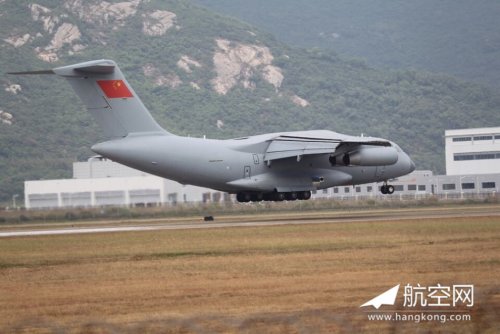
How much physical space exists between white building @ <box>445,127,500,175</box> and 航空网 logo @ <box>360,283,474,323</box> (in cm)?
7420

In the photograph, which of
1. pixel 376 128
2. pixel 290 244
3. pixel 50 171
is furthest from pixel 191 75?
pixel 290 244

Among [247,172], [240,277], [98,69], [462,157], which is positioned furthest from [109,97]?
[462,157]

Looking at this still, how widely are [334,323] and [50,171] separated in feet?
288

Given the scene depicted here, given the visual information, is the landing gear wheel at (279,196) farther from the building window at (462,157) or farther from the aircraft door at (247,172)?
the building window at (462,157)

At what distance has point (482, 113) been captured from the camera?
168500mm

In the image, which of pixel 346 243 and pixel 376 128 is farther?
pixel 376 128

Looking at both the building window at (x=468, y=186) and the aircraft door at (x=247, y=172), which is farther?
the building window at (x=468, y=186)

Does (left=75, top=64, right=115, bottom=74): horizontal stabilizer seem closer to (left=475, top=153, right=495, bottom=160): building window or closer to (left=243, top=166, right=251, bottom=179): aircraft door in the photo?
(left=243, top=166, right=251, bottom=179): aircraft door

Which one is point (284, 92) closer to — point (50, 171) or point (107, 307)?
point (50, 171)

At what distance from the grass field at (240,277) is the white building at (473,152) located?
56941 millimetres

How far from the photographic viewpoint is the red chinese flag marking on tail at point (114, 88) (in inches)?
1772

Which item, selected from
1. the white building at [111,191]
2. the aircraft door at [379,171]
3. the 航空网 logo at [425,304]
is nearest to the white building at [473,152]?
the white building at [111,191]

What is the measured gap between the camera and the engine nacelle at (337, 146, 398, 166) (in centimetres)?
4878

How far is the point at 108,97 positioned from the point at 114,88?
425 mm
